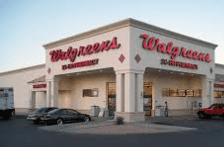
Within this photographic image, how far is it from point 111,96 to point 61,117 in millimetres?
9566

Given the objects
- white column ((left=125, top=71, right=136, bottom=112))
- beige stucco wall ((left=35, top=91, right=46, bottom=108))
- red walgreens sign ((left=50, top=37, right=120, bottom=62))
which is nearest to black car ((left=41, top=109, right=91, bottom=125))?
white column ((left=125, top=71, right=136, bottom=112))

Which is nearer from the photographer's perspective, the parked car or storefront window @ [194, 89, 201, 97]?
the parked car

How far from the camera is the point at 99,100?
34.0m

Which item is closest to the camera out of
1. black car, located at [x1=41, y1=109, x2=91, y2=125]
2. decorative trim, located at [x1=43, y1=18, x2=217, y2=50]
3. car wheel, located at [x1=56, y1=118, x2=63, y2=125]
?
black car, located at [x1=41, y1=109, x2=91, y2=125]

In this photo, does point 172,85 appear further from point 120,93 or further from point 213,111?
point 120,93

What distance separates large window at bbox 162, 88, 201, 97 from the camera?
34116mm

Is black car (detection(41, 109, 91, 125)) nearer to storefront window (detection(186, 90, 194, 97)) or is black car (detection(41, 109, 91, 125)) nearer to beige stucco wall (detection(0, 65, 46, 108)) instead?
storefront window (detection(186, 90, 194, 97))

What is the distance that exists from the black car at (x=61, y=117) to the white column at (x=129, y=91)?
4188mm

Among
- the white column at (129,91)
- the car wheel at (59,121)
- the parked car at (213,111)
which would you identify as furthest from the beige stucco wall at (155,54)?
the car wheel at (59,121)

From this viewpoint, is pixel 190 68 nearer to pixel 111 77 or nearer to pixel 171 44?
pixel 171 44

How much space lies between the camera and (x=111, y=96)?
3306 cm

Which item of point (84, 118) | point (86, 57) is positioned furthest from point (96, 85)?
point (84, 118)

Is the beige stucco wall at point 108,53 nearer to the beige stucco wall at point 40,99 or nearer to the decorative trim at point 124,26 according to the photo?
the decorative trim at point 124,26

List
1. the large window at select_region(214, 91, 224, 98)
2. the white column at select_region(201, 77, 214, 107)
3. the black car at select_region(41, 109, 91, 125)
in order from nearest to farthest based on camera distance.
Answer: the black car at select_region(41, 109, 91, 125)
the white column at select_region(201, 77, 214, 107)
the large window at select_region(214, 91, 224, 98)
